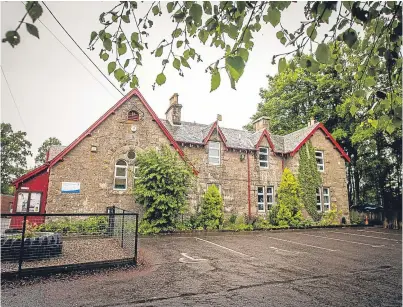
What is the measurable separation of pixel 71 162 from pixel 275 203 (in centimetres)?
1578

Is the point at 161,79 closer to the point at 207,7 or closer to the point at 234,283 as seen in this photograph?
the point at 207,7

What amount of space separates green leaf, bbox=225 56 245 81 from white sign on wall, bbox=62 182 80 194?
1638 cm

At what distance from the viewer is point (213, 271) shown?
7555 mm

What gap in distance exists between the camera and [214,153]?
70.6ft

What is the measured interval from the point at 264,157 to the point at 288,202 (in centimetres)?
439

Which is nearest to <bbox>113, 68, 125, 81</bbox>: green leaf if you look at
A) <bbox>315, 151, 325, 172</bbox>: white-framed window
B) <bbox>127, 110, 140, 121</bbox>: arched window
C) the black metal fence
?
the black metal fence

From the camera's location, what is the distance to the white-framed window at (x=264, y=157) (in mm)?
22897

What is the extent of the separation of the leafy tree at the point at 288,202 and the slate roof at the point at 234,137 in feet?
9.99

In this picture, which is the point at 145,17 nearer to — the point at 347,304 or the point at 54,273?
the point at 347,304

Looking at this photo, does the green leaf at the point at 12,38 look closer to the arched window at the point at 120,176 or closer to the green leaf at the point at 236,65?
the green leaf at the point at 236,65

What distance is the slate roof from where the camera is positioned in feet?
70.1

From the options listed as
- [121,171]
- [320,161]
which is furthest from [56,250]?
[320,161]

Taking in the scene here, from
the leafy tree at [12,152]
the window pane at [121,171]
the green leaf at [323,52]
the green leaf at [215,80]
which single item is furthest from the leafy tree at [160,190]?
the leafy tree at [12,152]

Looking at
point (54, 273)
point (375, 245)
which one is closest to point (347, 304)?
point (54, 273)
